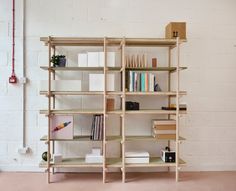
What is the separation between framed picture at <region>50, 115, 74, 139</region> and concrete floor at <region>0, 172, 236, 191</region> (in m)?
0.59

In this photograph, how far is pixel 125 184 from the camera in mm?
3250

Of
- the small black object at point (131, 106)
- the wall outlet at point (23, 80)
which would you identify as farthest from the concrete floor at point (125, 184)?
the wall outlet at point (23, 80)

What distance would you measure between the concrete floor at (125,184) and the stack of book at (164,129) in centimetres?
59

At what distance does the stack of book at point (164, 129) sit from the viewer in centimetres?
342

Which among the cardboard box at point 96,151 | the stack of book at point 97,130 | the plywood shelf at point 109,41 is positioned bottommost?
the cardboard box at point 96,151

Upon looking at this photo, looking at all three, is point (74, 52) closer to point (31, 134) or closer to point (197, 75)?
point (31, 134)

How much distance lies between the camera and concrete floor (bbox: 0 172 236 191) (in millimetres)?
3104

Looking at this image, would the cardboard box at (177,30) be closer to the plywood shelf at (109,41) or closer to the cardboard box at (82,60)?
the plywood shelf at (109,41)

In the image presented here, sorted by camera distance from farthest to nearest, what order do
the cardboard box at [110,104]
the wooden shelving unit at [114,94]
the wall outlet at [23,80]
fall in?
1. the wall outlet at [23,80]
2. the cardboard box at [110,104]
3. the wooden shelving unit at [114,94]

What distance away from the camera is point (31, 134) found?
3748mm

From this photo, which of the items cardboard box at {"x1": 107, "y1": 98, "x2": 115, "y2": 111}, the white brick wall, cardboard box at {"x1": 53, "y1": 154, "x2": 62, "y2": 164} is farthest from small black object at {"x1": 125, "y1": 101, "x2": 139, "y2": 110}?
cardboard box at {"x1": 53, "y1": 154, "x2": 62, "y2": 164}

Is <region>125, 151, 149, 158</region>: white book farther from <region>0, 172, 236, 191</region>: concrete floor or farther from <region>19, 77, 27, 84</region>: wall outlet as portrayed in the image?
<region>19, 77, 27, 84</region>: wall outlet

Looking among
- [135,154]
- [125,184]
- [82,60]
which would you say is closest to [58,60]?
[82,60]

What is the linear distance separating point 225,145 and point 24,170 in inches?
118
